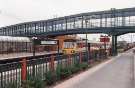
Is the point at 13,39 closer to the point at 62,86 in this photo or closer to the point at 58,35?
the point at 58,35

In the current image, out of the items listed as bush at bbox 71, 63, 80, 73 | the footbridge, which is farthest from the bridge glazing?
bush at bbox 71, 63, 80, 73

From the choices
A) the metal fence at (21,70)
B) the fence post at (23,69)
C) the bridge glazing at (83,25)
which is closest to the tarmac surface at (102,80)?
the metal fence at (21,70)

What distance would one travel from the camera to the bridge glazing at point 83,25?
2650 inches

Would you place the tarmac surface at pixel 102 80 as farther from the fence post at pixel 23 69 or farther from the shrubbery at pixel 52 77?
the fence post at pixel 23 69

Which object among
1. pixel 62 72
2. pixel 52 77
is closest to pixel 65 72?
pixel 62 72

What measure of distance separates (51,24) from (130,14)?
22.7 metres

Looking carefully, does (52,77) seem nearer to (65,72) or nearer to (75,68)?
(65,72)

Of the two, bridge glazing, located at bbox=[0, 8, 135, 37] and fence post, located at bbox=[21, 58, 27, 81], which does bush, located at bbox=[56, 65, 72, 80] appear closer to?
fence post, located at bbox=[21, 58, 27, 81]

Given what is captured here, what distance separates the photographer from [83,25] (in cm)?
7656

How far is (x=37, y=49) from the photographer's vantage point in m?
60.3

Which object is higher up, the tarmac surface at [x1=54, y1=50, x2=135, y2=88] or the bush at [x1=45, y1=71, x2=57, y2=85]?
the bush at [x1=45, y1=71, x2=57, y2=85]

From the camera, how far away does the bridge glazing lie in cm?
6731

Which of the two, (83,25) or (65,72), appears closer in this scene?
(65,72)

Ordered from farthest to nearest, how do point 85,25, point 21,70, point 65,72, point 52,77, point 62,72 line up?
point 85,25
point 65,72
point 62,72
point 52,77
point 21,70
